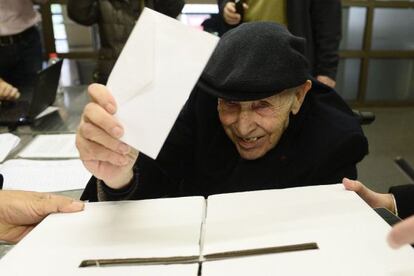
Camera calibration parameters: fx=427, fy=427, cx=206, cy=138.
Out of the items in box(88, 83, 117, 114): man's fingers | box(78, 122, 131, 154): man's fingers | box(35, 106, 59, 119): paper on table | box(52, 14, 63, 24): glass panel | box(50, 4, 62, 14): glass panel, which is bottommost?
box(52, 14, 63, 24): glass panel

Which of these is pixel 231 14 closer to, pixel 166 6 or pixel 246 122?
pixel 166 6

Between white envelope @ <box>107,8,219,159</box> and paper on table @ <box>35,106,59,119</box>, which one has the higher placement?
white envelope @ <box>107,8,219,159</box>

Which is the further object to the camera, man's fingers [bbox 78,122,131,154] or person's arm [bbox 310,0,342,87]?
person's arm [bbox 310,0,342,87]

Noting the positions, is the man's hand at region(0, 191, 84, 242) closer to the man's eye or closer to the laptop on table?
the man's eye

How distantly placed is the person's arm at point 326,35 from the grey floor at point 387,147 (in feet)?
3.72

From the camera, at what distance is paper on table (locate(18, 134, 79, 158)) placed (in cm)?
148

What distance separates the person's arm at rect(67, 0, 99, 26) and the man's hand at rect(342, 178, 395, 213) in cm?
184

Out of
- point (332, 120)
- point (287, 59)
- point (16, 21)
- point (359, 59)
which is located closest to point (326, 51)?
point (332, 120)

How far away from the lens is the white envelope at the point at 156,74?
1.81 ft

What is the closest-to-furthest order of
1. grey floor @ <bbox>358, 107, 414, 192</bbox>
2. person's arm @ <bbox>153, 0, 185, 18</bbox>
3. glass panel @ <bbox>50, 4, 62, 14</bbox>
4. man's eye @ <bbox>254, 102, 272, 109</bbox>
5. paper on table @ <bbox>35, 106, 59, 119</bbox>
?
man's eye @ <bbox>254, 102, 272, 109</bbox> < paper on table @ <bbox>35, 106, 59, 119</bbox> < person's arm @ <bbox>153, 0, 185, 18</bbox> < grey floor @ <bbox>358, 107, 414, 192</bbox> < glass panel @ <bbox>50, 4, 62, 14</bbox>

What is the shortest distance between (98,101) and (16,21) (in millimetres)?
1938

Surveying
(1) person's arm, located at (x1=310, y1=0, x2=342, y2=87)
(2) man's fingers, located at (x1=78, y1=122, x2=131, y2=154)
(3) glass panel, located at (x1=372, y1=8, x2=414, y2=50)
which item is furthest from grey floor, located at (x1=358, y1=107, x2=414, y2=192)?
(2) man's fingers, located at (x1=78, y1=122, x2=131, y2=154)

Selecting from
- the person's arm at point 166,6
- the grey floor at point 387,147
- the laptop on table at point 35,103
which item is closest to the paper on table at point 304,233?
the laptop on table at point 35,103

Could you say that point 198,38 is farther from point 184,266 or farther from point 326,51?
point 326,51
